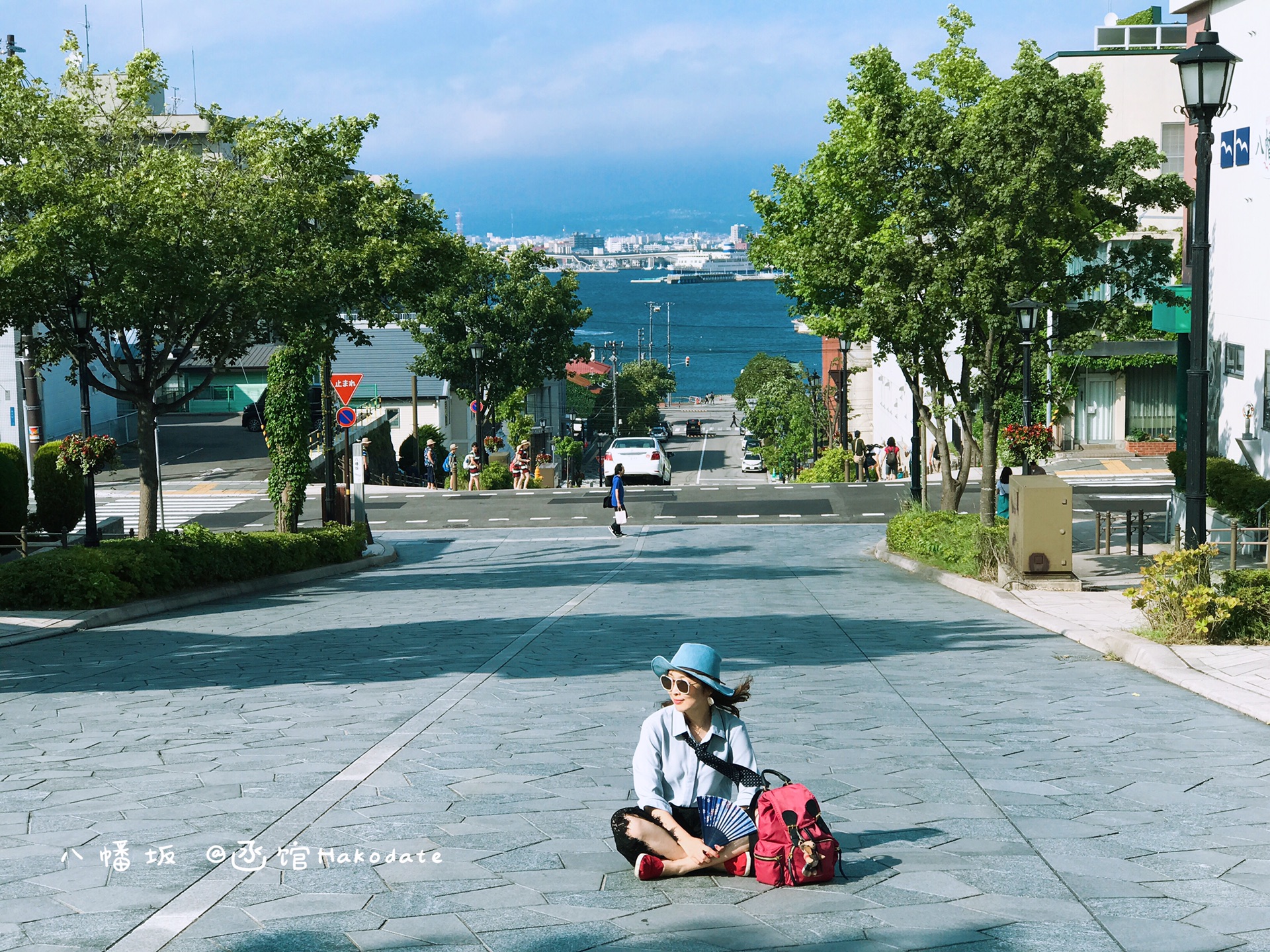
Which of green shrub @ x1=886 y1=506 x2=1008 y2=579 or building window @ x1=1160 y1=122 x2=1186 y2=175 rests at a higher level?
building window @ x1=1160 y1=122 x2=1186 y2=175

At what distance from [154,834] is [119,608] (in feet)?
35.9

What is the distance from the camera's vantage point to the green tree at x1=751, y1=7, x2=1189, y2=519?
818 inches

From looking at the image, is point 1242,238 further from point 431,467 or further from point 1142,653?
point 431,467

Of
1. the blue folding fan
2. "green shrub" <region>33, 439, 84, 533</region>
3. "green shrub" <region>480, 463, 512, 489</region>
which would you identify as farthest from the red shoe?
"green shrub" <region>480, 463, 512, 489</region>

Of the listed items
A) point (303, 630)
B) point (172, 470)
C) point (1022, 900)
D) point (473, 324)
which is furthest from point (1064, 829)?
point (473, 324)

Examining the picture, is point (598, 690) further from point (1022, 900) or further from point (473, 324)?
point (473, 324)

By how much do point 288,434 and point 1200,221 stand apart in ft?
58.1

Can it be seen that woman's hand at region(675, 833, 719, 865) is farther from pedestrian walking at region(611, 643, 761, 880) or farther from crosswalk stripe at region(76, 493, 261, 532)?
crosswalk stripe at region(76, 493, 261, 532)

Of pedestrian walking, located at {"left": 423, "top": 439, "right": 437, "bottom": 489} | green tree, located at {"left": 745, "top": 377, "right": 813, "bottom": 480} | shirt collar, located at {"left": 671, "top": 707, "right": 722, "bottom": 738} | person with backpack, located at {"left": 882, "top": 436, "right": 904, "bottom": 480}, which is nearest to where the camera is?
shirt collar, located at {"left": 671, "top": 707, "right": 722, "bottom": 738}

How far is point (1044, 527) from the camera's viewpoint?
1761cm

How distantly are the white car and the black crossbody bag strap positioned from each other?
37.3 metres

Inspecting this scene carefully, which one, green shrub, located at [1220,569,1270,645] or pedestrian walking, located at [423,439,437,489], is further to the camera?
pedestrian walking, located at [423,439,437,489]

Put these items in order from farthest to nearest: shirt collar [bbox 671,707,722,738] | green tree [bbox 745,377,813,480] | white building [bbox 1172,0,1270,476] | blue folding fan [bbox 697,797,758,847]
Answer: green tree [bbox 745,377,813,480], white building [bbox 1172,0,1270,476], shirt collar [bbox 671,707,722,738], blue folding fan [bbox 697,797,758,847]

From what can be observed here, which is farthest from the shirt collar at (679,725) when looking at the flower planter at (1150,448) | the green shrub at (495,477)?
the flower planter at (1150,448)
